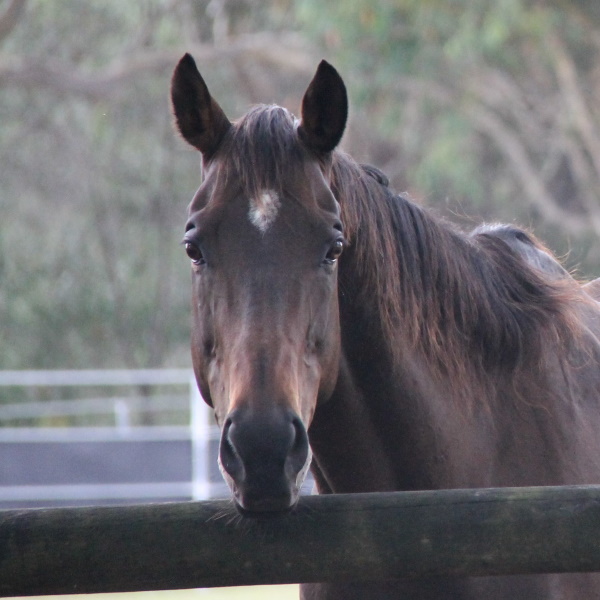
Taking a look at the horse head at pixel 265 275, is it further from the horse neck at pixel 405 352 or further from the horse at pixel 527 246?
the horse at pixel 527 246

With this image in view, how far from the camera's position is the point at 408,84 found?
14836 mm

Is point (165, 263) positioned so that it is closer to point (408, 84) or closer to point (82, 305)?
point (82, 305)

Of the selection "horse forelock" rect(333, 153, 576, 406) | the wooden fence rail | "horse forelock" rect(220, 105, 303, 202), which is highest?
"horse forelock" rect(220, 105, 303, 202)

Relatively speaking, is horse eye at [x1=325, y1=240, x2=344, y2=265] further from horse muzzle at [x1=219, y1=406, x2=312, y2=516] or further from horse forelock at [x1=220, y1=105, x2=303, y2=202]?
horse muzzle at [x1=219, y1=406, x2=312, y2=516]

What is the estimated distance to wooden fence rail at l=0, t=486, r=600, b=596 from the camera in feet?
5.83

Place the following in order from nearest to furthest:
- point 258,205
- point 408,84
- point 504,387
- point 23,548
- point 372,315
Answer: point 23,548 → point 258,205 → point 372,315 → point 504,387 → point 408,84

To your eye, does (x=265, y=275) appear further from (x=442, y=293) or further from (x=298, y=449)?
(x=442, y=293)

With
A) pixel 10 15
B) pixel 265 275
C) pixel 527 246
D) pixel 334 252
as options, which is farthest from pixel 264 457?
pixel 10 15

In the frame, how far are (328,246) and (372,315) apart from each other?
30 cm

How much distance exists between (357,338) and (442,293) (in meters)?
0.28

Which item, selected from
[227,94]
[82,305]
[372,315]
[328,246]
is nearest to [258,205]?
[328,246]

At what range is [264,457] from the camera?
1812 mm

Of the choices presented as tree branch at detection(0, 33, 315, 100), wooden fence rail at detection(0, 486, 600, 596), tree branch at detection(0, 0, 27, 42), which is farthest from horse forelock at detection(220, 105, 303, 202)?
tree branch at detection(0, 33, 315, 100)

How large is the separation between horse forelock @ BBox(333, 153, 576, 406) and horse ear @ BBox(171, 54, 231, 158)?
0.30 metres
